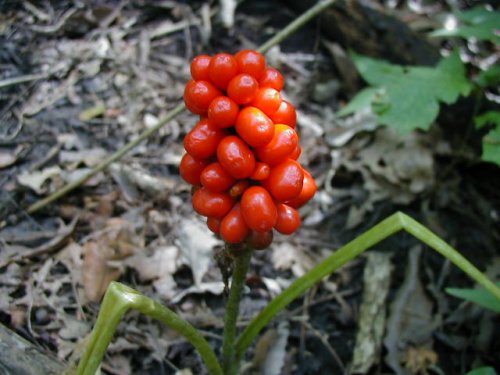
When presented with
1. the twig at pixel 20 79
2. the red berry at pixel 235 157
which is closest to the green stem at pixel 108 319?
the red berry at pixel 235 157

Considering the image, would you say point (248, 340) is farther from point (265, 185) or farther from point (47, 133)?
point (47, 133)

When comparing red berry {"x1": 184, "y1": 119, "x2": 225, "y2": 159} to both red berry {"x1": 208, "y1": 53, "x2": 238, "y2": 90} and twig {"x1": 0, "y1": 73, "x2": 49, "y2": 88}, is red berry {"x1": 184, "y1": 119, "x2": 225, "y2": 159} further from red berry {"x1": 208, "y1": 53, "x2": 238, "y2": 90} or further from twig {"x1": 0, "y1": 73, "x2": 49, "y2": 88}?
twig {"x1": 0, "y1": 73, "x2": 49, "y2": 88}

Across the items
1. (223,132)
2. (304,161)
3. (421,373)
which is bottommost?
(421,373)

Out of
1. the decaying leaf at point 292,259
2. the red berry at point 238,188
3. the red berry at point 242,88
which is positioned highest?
the red berry at point 242,88

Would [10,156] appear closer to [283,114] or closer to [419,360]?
[283,114]

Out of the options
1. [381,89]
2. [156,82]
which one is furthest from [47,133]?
[381,89]

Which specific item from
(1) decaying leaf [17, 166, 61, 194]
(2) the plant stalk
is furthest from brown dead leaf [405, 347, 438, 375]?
(1) decaying leaf [17, 166, 61, 194]

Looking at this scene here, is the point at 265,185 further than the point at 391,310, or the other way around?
the point at 391,310

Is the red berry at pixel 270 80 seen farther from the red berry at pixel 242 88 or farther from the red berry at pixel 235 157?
the red berry at pixel 235 157
